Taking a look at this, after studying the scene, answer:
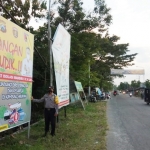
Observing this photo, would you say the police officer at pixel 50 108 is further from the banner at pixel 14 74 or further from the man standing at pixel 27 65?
the man standing at pixel 27 65

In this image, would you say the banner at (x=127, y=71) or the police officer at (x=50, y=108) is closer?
the police officer at (x=50, y=108)

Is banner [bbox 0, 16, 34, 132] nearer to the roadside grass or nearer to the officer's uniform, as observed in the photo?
the roadside grass

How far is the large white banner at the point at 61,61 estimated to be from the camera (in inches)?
348

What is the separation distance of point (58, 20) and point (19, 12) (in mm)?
7620

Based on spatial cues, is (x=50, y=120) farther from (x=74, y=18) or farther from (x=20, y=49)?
(x=74, y=18)

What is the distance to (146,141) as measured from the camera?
24.5ft

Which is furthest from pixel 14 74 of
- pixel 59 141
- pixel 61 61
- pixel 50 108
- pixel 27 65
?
pixel 61 61

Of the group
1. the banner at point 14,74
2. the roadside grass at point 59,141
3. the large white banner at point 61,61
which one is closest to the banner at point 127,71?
the large white banner at point 61,61

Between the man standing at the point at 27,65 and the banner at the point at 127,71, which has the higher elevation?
the banner at the point at 127,71

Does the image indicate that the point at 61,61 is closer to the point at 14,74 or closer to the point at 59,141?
the point at 59,141

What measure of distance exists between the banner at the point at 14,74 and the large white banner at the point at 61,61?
2033 mm

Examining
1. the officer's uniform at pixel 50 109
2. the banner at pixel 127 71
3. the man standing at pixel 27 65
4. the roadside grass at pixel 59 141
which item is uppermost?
the banner at pixel 127 71

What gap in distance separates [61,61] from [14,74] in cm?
389

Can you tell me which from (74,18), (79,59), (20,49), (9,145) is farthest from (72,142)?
(74,18)
